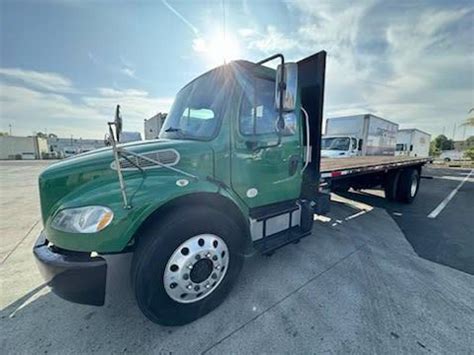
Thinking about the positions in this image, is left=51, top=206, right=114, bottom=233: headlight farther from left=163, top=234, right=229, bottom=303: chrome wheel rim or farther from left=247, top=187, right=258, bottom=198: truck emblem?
left=247, top=187, right=258, bottom=198: truck emblem

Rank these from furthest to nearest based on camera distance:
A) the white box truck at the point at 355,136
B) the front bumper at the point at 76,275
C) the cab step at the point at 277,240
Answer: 1. the white box truck at the point at 355,136
2. the cab step at the point at 277,240
3. the front bumper at the point at 76,275

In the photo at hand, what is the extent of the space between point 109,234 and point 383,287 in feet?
9.60

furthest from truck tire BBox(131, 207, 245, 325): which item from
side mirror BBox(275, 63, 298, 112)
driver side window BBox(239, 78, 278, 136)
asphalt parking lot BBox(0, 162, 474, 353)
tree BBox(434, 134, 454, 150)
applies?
tree BBox(434, 134, 454, 150)

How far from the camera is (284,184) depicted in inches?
117

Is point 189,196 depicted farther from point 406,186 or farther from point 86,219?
point 406,186

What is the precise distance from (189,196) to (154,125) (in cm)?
237

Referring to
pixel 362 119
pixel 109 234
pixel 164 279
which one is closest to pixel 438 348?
pixel 164 279

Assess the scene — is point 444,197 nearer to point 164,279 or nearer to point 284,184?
point 284,184

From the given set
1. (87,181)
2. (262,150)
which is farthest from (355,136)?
(87,181)

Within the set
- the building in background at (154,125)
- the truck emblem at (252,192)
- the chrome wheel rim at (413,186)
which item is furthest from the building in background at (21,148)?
the chrome wheel rim at (413,186)

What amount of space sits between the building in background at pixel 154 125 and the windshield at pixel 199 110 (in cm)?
86

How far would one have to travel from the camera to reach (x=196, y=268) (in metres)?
2.07

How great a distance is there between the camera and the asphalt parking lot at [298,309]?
6.21 ft

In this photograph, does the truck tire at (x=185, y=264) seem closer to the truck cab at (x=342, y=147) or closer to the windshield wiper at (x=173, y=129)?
the windshield wiper at (x=173, y=129)
